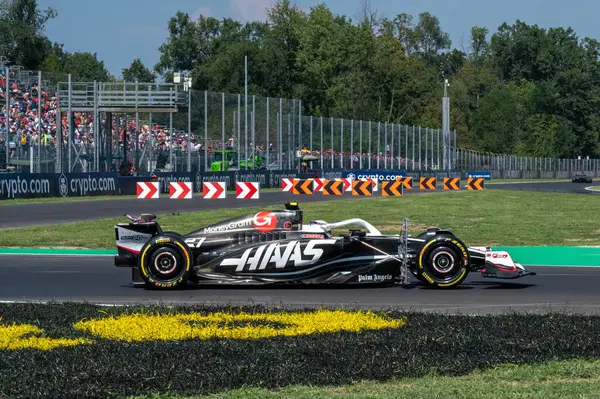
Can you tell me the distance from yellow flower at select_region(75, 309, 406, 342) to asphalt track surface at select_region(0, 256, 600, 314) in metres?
1.37

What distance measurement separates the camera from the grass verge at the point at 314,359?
7.83 meters

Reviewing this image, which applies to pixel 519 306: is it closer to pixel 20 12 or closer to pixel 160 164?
pixel 160 164

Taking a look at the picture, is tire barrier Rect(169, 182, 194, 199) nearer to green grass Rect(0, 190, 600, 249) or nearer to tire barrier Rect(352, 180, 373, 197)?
green grass Rect(0, 190, 600, 249)

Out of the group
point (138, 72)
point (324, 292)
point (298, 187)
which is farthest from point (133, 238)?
point (138, 72)

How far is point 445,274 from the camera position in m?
14.3

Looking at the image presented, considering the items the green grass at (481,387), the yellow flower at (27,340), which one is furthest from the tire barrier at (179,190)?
the green grass at (481,387)

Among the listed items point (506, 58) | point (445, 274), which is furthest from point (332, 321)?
point (506, 58)

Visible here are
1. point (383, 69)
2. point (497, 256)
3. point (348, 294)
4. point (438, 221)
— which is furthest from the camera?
point (383, 69)

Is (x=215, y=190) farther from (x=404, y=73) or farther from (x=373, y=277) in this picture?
(x=404, y=73)

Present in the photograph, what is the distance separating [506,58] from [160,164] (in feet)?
459

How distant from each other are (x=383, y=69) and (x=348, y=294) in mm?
96727

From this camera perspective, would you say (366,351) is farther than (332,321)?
No

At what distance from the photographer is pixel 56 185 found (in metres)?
38.4

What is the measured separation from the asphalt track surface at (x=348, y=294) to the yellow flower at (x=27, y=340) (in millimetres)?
2656
